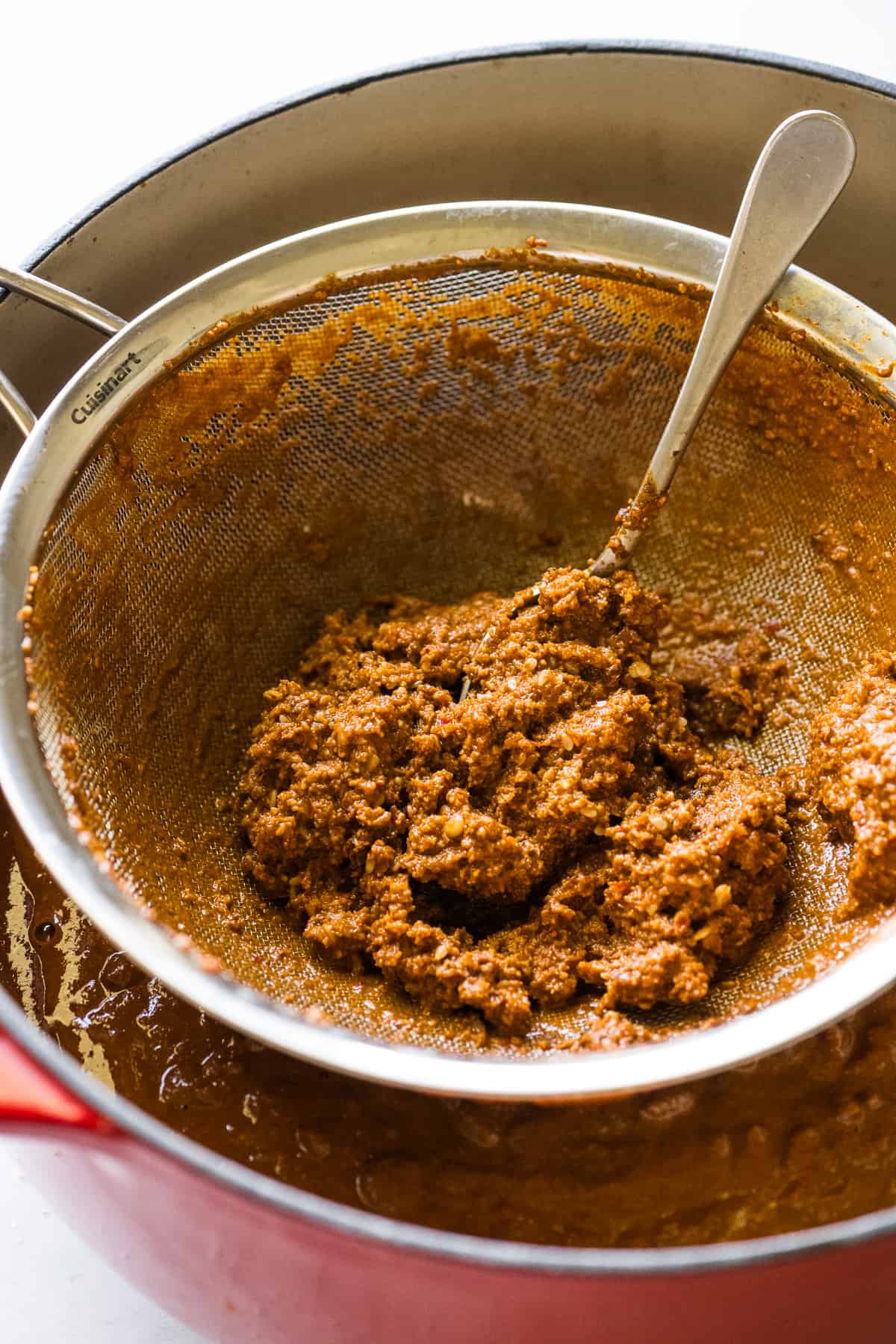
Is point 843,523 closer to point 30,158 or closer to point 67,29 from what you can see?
point 30,158

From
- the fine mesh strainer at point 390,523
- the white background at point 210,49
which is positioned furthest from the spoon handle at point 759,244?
the white background at point 210,49

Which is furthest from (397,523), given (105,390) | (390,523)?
(105,390)

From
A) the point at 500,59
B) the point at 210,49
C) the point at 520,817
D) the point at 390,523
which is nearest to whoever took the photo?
the point at 520,817

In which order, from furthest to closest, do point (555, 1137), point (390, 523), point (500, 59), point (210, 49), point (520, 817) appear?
1. point (210, 49)
2. point (390, 523)
3. point (500, 59)
4. point (520, 817)
5. point (555, 1137)

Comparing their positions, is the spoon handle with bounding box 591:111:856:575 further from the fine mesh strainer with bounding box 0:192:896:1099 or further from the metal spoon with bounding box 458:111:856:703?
the fine mesh strainer with bounding box 0:192:896:1099

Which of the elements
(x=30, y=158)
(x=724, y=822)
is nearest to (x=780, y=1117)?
(x=724, y=822)

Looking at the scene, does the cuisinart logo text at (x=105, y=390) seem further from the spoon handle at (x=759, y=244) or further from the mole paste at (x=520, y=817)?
the spoon handle at (x=759, y=244)

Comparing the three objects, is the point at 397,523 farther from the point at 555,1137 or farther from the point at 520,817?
the point at 555,1137
